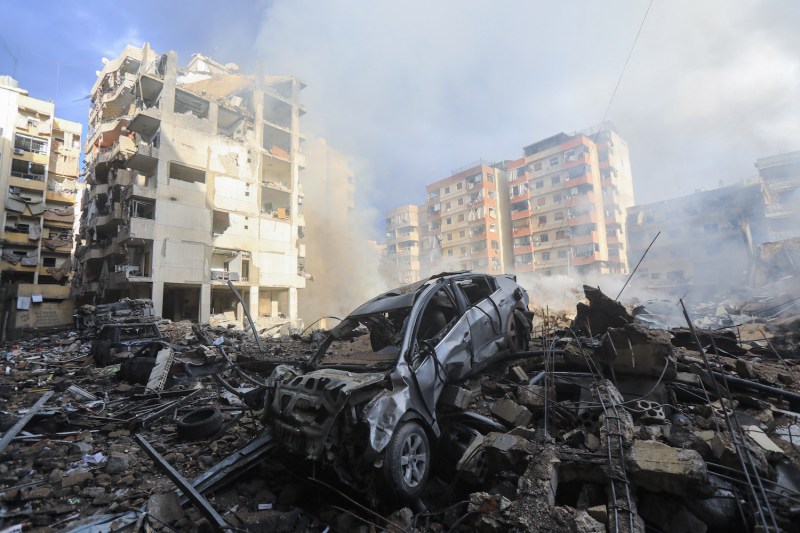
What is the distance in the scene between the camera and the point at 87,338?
48.7ft

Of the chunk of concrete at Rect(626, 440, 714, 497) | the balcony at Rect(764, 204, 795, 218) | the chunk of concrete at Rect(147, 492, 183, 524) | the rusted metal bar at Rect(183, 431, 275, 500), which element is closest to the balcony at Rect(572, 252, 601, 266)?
the balcony at Rect(764, 204, 795, 218)

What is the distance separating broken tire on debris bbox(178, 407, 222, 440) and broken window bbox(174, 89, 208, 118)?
28688 millimetres

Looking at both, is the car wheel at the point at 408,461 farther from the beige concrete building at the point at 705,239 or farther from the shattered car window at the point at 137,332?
the beige concrete building at the point at 705,239

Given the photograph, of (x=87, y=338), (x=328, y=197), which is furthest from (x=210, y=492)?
(x=328, y=197)

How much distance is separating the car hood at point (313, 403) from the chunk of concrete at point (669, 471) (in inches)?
80.8

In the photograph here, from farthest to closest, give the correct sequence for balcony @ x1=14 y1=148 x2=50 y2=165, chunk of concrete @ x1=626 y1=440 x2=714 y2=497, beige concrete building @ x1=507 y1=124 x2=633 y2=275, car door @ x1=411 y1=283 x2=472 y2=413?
beige concrete building @ x1=507 y1=124 x2=633 y2=275 → balcony @ x1=14 y1=148 x2=50 y2=165 → car door @ x1=411 y1=283 x2=472 y2=413 → chunk of concrete @ x1=626 y1=440 x2=714 y2=497

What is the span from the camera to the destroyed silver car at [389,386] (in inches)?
121

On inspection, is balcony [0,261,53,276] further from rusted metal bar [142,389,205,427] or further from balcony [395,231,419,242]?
balcony [395,231,419,242]

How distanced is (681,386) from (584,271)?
4023cm

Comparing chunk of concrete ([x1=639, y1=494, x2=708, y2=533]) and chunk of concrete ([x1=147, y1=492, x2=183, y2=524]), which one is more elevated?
chunk of concrete ([x1=639, y1=494, x2=708, y2=533])

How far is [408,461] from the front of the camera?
3.24 m

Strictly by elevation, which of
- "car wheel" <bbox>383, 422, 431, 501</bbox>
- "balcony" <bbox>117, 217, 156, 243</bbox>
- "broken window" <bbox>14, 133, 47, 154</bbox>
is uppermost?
"broken window" <bbox>14, 133, 47, 154</bbox>

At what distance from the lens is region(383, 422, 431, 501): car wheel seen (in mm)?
3037

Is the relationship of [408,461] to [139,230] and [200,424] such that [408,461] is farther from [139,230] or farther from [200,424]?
[139,230]
